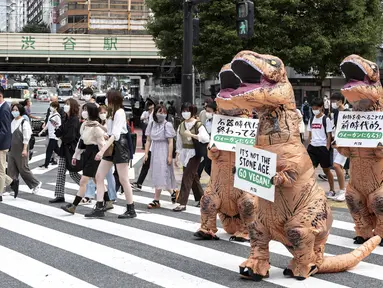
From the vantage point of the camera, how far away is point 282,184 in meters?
6.43

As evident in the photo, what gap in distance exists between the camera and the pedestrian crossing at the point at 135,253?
672cm

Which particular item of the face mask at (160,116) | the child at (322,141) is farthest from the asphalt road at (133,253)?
the child at (322,141)

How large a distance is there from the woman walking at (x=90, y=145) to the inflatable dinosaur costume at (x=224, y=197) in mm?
2450

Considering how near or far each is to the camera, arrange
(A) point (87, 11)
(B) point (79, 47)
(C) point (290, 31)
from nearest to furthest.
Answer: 1. (C) point (290, 31)
2. (B) point (79, 47)
3. (A) point (87, 11)

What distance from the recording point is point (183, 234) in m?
9.13

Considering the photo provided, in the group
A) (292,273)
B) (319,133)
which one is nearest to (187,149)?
(319,133)

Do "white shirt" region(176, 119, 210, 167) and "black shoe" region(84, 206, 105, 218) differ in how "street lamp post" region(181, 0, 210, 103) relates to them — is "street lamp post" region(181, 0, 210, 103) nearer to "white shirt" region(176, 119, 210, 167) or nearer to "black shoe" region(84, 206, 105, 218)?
"white shirt" region(176, 119, 210, 167)

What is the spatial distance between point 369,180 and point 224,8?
19.5 meters

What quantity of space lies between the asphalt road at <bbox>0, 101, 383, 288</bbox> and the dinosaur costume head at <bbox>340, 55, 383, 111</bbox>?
5.89 ft

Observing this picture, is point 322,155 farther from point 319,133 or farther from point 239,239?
point 239,239

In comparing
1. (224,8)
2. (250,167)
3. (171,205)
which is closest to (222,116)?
(250,167)

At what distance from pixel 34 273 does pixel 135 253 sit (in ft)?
4.36

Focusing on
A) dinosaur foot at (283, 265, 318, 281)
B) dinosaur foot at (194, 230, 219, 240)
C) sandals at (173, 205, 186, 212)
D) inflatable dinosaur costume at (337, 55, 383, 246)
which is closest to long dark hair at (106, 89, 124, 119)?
sandals at (173, 205, 186, 212)

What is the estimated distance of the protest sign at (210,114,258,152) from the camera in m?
8.51
